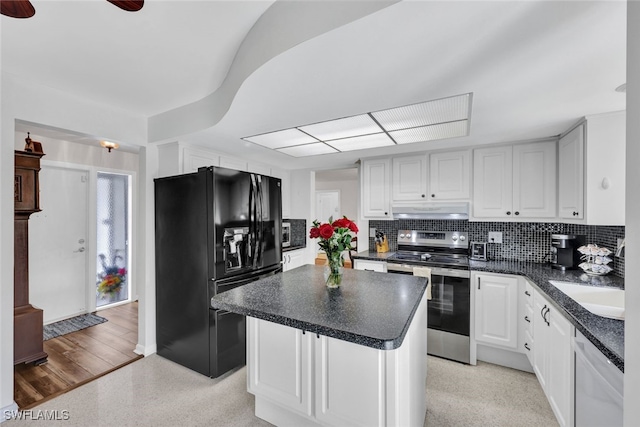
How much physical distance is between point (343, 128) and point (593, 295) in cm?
219

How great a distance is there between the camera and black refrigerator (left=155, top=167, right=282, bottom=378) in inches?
95.3

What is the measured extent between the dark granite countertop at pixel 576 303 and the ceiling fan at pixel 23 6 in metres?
2.28

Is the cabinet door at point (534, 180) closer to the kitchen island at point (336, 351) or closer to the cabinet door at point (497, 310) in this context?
the cabinet door at point (497, 310)

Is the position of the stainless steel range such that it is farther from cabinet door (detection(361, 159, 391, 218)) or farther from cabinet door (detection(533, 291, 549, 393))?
cabinet door (detection(361, 159, 391, 218))

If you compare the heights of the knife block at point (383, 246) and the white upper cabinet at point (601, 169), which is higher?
the white upper cabinet at point (601, 169)

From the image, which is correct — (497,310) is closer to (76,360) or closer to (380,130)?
(380,130)

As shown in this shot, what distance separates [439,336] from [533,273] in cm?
105

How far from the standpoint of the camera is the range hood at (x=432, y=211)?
3.04 m

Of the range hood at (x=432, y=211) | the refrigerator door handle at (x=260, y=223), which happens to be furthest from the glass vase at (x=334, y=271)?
the range hood at (x=432, y=211)

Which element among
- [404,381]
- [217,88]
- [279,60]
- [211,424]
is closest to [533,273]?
[404,381]

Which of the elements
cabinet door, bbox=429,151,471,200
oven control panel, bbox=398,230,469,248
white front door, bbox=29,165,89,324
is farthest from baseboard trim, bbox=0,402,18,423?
cabinet door, bbox=429,151,471,200

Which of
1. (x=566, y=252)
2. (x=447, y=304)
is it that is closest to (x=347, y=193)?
(x=447, y=304)

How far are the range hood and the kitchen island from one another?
1.46m

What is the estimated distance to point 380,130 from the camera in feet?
7.90
